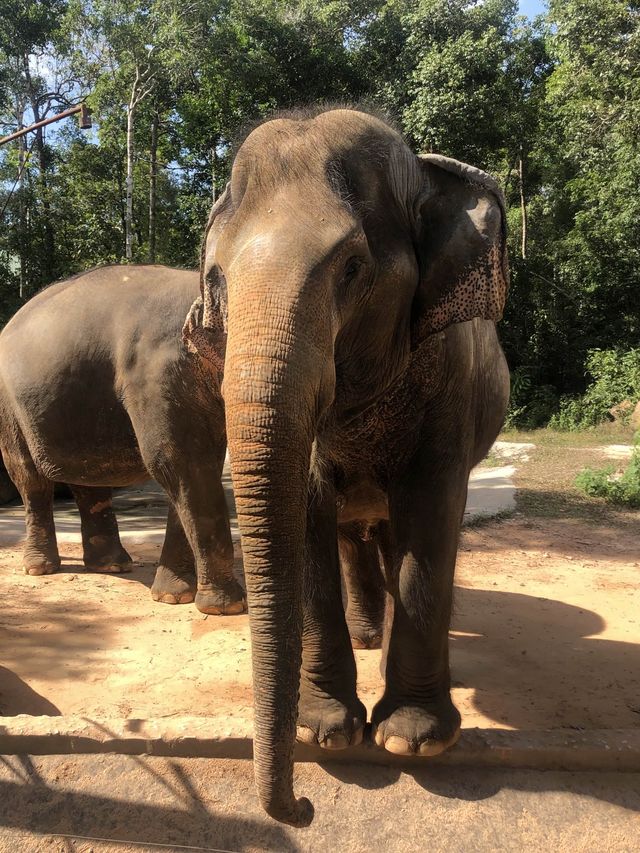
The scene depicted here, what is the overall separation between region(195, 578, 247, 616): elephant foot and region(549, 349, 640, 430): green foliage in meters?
14.9

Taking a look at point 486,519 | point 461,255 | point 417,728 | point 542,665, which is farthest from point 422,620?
point 486,519

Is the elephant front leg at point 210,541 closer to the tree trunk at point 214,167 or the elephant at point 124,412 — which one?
the elephant at point 124,412

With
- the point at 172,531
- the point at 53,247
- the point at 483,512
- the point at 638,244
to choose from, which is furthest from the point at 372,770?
the point at 53,247

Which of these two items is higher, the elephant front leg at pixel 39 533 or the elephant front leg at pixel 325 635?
the elephant front leg at pixel 325 635

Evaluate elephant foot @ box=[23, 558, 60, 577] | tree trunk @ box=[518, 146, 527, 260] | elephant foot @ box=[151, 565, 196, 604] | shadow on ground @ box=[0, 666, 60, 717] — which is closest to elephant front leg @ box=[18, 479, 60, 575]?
elephant foot @ box=[23, 558, 60, 577]

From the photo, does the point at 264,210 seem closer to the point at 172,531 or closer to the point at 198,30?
the point at 172,531

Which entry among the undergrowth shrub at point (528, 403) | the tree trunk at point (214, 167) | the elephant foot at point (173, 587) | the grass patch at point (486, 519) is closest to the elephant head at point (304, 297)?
the elephant foot at point (173, 587)

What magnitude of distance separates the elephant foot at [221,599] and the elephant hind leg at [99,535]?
1.32m

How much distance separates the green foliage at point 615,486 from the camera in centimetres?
866

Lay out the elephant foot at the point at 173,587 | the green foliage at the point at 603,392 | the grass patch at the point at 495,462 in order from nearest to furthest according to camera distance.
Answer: the elephant foot at the point at 173,587, the grass patch at the point at 495,462, the green foliage at the point at 603,392

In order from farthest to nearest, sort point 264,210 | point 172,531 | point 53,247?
point 53,247 → point 172,531 → point 264,210

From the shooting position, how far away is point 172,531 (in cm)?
481

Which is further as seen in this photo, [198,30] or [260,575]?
[198,30]

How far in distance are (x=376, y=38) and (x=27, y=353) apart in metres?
16.5
